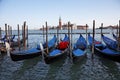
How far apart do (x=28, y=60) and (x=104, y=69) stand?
4279 millimetres

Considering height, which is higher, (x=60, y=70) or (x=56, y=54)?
(x=56, y=54)

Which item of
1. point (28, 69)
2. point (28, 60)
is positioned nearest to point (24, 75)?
point (28, 69)

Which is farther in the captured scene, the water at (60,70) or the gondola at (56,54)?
the gondola at (56,54)

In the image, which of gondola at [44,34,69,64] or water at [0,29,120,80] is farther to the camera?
gondola at [44,34,69,64]

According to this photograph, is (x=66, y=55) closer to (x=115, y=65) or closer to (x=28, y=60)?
(x=28, y=60)

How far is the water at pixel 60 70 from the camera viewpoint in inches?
327

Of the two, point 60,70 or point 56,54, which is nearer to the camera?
point 60,70

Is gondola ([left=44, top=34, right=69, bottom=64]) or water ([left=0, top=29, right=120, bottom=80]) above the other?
gondola ([left=44, top=34, right=69, bottom=64])

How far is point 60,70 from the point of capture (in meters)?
9.39

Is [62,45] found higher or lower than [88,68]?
higher

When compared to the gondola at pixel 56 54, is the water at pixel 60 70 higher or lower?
lower

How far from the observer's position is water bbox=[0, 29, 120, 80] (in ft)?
27.2

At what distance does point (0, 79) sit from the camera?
8.04m

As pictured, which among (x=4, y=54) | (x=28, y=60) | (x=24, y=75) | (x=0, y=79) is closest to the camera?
(x=0, y=79)
